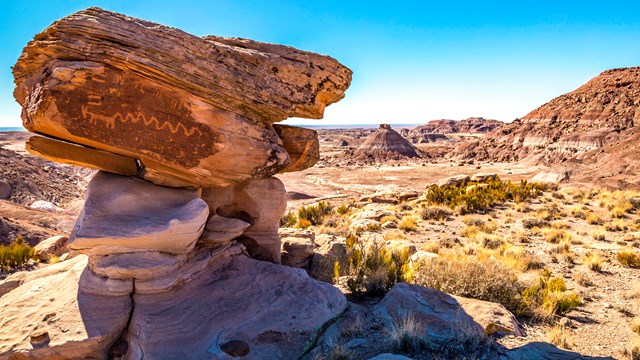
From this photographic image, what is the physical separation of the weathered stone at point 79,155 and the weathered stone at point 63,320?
160cm

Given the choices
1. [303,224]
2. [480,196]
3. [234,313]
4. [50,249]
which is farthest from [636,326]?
[50,249]

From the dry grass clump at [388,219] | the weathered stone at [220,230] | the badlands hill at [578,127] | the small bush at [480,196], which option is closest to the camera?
the weathered stone at [220,230]

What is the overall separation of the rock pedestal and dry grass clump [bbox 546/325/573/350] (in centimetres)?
297

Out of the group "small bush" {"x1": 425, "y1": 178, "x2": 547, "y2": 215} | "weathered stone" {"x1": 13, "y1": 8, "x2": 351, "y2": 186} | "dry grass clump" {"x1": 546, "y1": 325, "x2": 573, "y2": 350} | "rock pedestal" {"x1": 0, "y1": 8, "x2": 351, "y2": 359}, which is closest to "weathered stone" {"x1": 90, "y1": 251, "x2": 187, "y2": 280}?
"rock pedestal" {"x1": 0, "y1": 8, "x2": 351, "y2": 359}

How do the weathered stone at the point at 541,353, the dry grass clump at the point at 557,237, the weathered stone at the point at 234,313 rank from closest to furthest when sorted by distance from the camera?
1. the weathered stone at the point at 541,353
2. the weathered stone at the point at 234,313
3. the dry grass clump at the point at 557,237

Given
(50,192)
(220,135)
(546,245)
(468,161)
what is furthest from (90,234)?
(468,161)

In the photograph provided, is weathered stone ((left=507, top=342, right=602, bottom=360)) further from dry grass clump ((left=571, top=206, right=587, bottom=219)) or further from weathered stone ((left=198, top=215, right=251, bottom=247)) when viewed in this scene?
dry grass clump ((left=571, top=206, right=587, bottom=219))

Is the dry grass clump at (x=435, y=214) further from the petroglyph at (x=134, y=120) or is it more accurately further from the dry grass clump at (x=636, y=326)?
the petroglyph at (x=134, y=120)

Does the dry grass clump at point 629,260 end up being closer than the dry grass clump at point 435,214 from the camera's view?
Yes

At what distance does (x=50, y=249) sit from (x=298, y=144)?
306 inches

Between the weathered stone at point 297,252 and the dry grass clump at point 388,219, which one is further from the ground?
the weathered stone at point 297,252

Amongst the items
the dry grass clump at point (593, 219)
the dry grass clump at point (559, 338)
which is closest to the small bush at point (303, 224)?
the dry grass clump at point (559, 338)

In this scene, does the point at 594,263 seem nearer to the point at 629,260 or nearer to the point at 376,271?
the point at 629,260

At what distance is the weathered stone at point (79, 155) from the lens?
521cm
